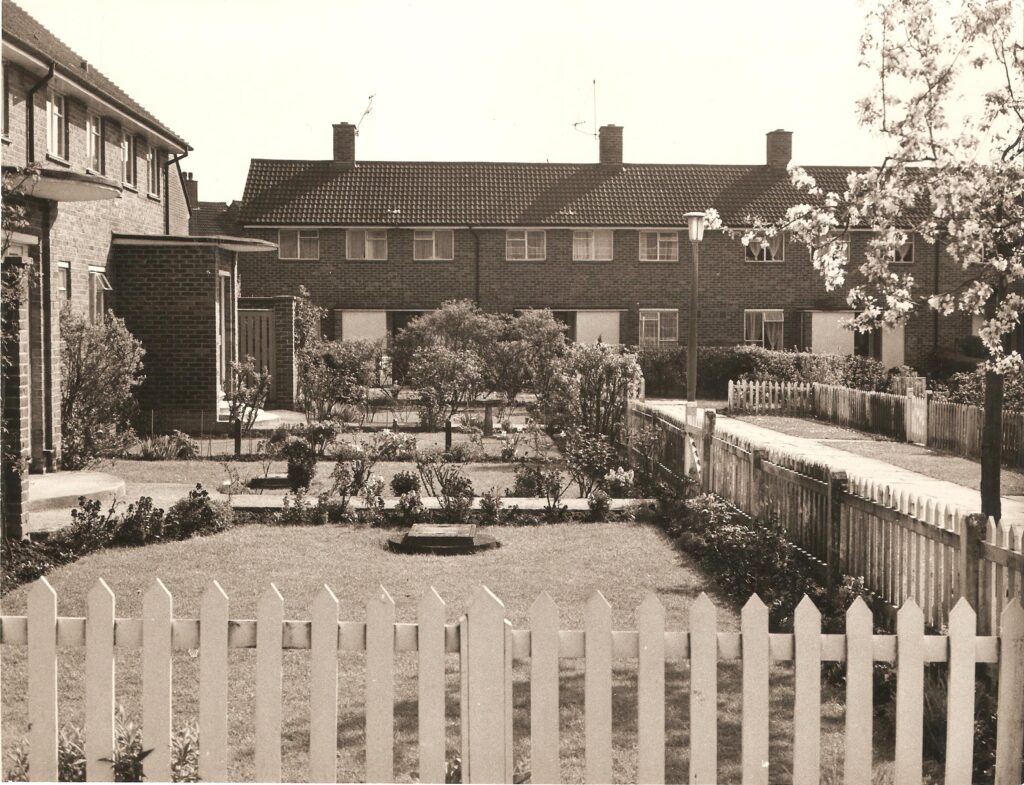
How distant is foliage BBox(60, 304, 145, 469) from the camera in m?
16.7

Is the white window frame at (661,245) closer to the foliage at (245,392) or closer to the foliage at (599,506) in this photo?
the foliage at (245,392)

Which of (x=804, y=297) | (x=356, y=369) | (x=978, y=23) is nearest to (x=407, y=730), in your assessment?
(x=978, y=23)

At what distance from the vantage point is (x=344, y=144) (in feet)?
138

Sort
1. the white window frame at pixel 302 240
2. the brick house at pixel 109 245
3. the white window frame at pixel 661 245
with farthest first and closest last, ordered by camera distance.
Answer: the white window frame at pixel 661 245
the white window frame at pixel 302 240
the brick house at pixel 109 245

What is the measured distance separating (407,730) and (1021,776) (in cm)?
286

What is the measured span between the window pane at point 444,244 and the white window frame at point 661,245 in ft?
19.8

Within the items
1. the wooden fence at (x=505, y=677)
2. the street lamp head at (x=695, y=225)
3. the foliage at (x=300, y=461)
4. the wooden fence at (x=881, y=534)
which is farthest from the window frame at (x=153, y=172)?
the wooden fence at (x=505, y=677)

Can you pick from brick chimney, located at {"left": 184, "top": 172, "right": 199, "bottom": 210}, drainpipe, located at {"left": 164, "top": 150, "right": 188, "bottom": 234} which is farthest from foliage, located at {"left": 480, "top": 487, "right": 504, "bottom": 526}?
brick chimney, located at {"left": 184, "top": 172, "right": 199, "bottom": 210}

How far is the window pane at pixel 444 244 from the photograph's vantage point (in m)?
39.7

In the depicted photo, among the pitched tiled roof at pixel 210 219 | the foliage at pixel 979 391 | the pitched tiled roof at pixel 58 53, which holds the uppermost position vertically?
the pitched tiled roof at pixel 210 219

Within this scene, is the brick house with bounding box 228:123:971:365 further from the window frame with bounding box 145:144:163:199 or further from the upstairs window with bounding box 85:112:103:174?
the upstairs window with bounding box 85:112:103:174

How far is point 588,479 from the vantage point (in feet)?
48.8

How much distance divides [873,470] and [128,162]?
1493 centimetres

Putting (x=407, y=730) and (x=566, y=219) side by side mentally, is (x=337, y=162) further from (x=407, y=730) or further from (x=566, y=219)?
(x=407, y=730)
